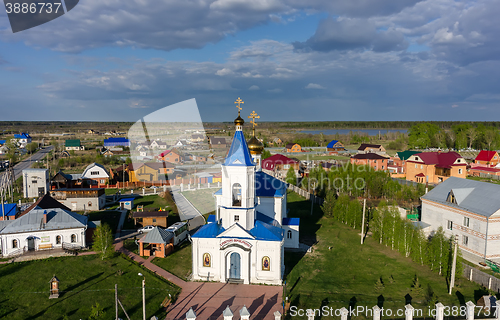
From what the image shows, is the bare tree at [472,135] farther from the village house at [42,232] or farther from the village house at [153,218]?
the village house at [42,232]

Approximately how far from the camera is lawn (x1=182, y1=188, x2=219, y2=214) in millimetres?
32344

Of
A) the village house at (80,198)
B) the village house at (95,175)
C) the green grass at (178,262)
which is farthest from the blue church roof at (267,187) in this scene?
the village house at (95,175)

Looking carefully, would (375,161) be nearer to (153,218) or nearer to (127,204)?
(127,204)

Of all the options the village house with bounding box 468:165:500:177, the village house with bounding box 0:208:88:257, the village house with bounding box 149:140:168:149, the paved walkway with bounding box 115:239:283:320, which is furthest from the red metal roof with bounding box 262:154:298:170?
the paved walkway with bounding box 115:239:283:320

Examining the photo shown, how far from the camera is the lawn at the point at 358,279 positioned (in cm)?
1532

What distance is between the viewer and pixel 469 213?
842 inches

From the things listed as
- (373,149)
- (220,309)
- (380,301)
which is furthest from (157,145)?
(380,301)

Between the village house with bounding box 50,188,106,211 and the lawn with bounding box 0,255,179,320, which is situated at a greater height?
the village house with bounding box 50,188,106,211

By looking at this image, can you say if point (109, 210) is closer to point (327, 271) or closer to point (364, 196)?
point (327, 271)

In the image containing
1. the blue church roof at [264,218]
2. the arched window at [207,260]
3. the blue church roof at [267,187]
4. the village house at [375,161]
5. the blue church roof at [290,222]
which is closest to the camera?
the arched window at [207,260]

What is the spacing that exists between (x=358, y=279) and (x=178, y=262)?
33.5 feet

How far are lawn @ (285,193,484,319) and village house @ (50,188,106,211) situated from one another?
21.2 m

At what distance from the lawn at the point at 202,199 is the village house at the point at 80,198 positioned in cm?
909

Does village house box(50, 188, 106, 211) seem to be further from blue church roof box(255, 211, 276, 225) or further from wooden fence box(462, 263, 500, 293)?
wooden fence box(462, 263, 500, 293)
